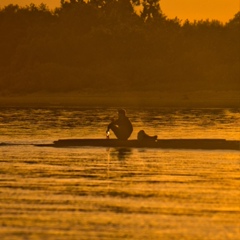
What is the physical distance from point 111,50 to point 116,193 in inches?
3315

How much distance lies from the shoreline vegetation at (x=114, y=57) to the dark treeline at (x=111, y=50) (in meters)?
0.08

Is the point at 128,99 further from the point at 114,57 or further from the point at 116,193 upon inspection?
the point at 116,193

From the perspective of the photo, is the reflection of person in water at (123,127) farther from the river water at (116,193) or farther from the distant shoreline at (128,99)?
the distant shoreline at (128,99)

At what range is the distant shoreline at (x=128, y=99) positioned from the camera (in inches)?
3044

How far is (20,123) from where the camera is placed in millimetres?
49406

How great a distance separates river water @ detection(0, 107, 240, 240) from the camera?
59.1 ft

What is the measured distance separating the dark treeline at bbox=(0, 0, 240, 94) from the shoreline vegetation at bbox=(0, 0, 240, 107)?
0.08 meters

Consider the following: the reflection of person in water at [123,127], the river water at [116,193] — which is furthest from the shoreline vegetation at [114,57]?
the river water at [116,193]

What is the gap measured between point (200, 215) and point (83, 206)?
2212 millimetres

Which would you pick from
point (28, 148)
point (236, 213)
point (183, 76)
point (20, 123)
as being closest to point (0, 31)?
point (183, 76)

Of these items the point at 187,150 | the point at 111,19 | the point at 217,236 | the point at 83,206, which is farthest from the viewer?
the point at 111,19

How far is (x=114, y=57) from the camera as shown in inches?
4124

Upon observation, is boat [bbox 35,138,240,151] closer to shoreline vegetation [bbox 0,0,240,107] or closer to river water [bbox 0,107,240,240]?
river water [bbox 0,107,240,240]

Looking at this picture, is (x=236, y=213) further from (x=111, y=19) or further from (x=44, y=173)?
(x=111, y=19)
